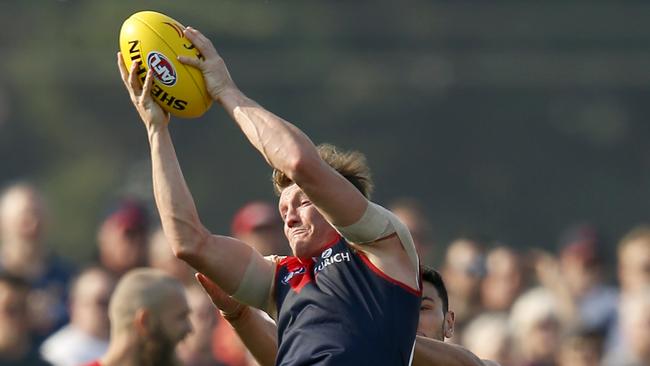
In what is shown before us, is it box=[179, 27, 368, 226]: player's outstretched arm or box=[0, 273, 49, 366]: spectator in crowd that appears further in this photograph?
box=[0, 273, 49, 366]: spectator in crowd

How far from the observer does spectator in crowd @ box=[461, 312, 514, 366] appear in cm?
1029

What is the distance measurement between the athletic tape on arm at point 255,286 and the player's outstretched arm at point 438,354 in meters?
0.58

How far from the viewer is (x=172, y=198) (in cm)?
591

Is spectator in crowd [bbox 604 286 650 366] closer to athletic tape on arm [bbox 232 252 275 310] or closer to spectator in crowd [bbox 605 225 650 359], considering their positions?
spectator in crowd [bbox 605 225 650 359]

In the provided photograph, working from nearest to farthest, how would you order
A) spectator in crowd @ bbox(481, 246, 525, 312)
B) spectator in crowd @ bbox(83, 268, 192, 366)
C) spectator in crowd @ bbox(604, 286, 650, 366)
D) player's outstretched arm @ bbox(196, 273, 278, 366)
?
player's outstretched arm @ bbox(196, 273, 278, 366) < spectator in crowd @ bbox(83, 268, 192, 366) < spectator in crowd @ bbox(604, 286, 650, 366) < spectator in crowd @ bbox(481, 246, 525, 312)

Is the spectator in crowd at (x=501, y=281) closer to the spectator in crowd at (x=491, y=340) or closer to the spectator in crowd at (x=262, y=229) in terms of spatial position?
the spectator in crowd at (x=491, y=340)

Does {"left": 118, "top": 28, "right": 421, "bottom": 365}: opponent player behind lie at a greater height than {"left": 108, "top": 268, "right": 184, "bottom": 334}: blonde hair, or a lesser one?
greater

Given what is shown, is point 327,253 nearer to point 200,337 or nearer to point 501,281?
point 200,337

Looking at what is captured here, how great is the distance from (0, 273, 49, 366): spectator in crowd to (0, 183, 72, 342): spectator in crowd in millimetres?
877

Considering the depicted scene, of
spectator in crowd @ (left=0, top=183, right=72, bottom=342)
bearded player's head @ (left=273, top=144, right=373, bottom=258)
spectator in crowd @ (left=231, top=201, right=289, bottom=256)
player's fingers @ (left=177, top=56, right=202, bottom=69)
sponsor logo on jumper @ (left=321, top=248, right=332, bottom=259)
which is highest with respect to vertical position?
player's fingers @ (left=177, top=56, right=202, bottom=69)

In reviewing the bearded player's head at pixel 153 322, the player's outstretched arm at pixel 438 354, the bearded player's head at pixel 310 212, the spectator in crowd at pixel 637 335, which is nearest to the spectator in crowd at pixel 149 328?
the bearded player's head at pixel 153 322

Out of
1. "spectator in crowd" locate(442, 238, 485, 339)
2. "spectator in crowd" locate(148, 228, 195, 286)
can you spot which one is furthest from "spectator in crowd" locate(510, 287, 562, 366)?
"spectator in crowd" locate(148, 228, 195, 286)

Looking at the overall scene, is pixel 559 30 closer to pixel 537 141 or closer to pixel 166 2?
pixel 537 141

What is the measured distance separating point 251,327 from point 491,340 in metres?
4.22
